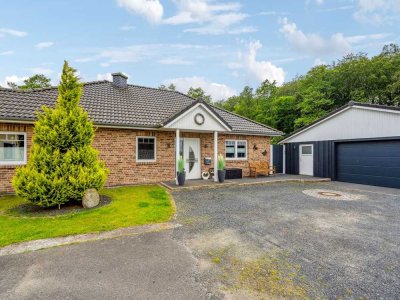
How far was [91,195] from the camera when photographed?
21.3 feet

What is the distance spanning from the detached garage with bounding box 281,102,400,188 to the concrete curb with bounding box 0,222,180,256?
1089cm

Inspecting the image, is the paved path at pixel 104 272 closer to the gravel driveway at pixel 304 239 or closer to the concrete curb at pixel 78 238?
the concrete curb at pixel 78 238

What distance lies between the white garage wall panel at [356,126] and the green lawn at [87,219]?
10.5 meters

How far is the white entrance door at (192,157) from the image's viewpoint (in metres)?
11.5

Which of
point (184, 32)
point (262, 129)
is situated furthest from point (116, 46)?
point (262, 129)

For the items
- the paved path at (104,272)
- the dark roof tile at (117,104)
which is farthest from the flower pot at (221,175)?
the paved path at (104,272)

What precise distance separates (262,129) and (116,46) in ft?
36.8

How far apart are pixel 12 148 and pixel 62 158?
145 inches

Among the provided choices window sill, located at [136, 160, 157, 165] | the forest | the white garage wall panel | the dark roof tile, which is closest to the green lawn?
window sill, located at [136, 160, 157, 165]

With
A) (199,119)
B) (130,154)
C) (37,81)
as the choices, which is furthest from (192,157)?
(37,81)

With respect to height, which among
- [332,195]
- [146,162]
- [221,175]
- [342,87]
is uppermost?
[342,87]

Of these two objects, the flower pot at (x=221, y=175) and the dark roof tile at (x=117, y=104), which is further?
the flower pot at (x=221, y=175)

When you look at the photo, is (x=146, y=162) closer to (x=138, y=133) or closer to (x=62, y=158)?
(x=138, y=133)

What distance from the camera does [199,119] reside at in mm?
10570
